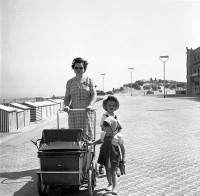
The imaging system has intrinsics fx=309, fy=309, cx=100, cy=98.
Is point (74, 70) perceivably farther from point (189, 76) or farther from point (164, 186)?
point (189, 76)

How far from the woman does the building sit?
190 ft

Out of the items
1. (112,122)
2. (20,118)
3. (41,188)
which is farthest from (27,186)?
(20,118)

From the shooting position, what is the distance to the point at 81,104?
4.96 metres

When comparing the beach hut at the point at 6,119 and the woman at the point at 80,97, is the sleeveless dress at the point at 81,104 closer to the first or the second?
the woman at the point at 80,97

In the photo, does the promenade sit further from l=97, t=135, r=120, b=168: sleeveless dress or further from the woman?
the woman

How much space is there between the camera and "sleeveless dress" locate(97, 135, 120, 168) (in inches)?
161

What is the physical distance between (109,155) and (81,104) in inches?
46.2

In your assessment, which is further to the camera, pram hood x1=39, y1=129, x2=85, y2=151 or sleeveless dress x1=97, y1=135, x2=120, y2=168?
sleeveless dress x1=97, y1=135, x2=120, y2=168

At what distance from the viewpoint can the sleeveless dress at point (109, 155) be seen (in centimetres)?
409

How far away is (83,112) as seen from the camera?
4789 millimetres

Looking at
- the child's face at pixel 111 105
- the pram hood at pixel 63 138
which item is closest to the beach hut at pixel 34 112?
the child's face at pixel 111 105

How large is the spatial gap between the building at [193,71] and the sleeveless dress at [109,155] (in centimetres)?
5851

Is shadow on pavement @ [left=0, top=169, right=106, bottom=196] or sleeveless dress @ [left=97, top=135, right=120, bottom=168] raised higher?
sleeveless dress @ [left=97, top=135, right=120, bottom=168]

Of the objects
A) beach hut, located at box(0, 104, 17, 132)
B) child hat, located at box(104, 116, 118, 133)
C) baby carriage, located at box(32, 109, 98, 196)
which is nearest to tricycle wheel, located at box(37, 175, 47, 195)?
baby carriage, located at box(32, 109, 98, 196)
